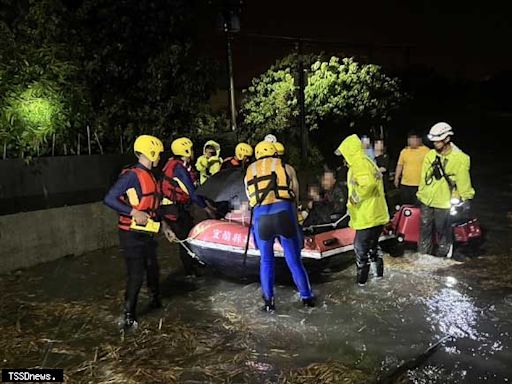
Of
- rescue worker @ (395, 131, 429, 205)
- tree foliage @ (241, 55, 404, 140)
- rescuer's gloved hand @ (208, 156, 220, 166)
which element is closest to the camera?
rescue worker @ (395, 131, 429, 205)

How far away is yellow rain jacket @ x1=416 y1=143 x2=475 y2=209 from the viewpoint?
7148 mm

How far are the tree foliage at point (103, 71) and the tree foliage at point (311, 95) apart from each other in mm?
1398

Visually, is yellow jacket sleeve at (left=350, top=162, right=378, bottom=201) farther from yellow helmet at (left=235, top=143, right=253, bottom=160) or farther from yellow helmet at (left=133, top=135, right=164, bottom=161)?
yellow helmet at (left=133, top=135, right=164, bottom=161)

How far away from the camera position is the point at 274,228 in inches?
217

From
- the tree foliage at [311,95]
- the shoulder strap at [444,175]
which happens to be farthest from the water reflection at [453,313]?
the tree foliage at [311,95]

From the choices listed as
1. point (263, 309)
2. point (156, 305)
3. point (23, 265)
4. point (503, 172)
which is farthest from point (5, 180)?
point (503, 172)

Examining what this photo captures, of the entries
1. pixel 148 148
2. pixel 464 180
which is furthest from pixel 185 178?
pixel 464 180

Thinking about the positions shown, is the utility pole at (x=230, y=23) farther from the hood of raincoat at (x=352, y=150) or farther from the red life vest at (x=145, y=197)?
the red life vest at (x=145, y=197)

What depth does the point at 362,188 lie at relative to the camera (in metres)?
6.18

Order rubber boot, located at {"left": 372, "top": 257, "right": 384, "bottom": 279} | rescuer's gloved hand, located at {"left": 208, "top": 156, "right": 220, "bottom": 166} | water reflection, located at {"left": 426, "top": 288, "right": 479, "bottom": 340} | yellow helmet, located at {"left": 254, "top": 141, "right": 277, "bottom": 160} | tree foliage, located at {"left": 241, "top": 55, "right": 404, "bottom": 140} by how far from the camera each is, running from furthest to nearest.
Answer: tree foliage, located at {"left": 241, "top": 55, "right": 404, "bottom": 140} → rescuer's gloved hand, located at {"left": 208, "top": 156, "right": 220, "bottom": 166} → rubber boot, located at {"left": 372, "top": 257, "right": 384, "bottom": 279} → yellow helmet, located at {"left": 254, "top": 141, "right": 277, "bottom": 160} → water reflection, located at {"left": 426, "top": 288, "right": 479, "bottom": 340}

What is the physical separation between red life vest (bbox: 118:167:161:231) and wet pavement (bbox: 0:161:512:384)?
41.8 inches

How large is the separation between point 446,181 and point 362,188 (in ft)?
5.20

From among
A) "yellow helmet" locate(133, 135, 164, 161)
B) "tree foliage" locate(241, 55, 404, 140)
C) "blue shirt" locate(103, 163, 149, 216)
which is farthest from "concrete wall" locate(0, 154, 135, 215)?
"tree foliage" locate(241, 55, 404, 140)

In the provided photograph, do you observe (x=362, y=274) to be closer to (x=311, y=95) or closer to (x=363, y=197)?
(x=363, y=197)
